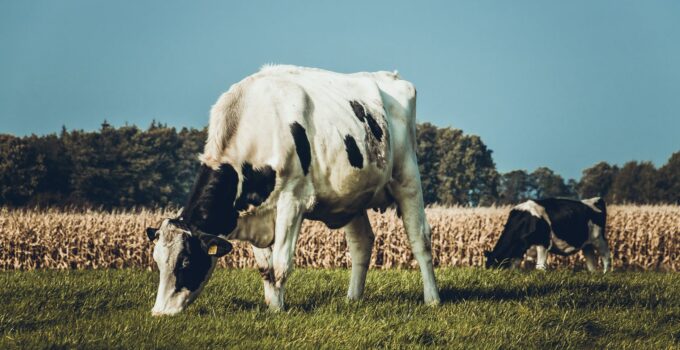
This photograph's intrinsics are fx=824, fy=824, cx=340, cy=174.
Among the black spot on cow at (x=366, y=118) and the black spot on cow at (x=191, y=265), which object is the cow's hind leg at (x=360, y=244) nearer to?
the black spot on cow at (x=366, y=118)

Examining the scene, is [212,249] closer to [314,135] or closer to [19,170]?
[314,135]

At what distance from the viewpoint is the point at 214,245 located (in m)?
8.19

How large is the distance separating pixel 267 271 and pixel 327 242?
40.1 feet

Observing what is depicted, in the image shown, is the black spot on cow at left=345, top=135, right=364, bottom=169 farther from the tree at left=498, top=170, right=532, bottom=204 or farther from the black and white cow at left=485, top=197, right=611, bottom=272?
the tree at left=498, top=170, right=532, bottom=204

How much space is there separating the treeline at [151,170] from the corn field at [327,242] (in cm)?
3177

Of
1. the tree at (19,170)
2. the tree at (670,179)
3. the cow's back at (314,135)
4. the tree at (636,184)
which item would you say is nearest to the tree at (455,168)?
the tree at (636,184)

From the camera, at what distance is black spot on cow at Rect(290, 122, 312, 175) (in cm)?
874

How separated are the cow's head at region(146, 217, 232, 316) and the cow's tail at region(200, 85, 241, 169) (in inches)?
30.5

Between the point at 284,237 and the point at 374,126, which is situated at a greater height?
the point at 374,126

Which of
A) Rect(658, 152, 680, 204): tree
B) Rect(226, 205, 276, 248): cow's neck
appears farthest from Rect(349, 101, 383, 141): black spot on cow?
Rect(658, 152, 680, 204): tree

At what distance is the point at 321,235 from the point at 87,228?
246 inches

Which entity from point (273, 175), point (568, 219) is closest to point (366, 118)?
point (273, 175)

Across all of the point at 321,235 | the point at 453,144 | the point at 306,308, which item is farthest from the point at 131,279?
the point at 453,144

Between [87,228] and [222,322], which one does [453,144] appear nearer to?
[87,228]
